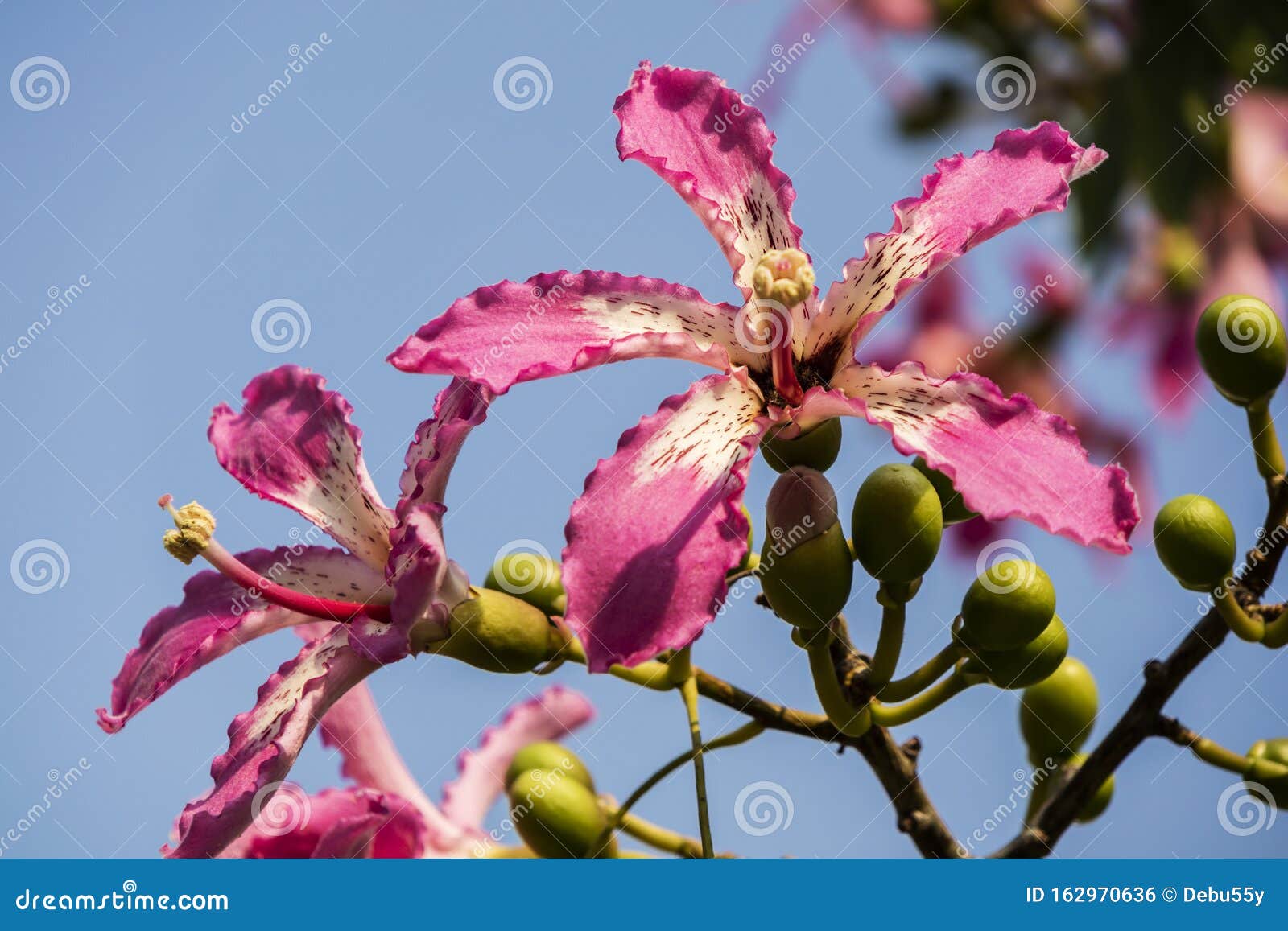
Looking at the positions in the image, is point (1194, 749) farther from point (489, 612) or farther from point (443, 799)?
point (443, 799)

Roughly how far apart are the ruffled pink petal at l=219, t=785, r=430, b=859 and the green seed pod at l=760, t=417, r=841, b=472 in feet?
2.71

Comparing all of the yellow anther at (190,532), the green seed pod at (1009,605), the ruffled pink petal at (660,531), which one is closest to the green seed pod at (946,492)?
the green seed pod at (1009,605)

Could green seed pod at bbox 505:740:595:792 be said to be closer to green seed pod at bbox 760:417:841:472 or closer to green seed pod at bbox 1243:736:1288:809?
green seed pod at bbox 760:417:841:472

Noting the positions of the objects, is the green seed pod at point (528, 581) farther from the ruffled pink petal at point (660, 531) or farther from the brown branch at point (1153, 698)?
the brown branch at point (1153, 698)

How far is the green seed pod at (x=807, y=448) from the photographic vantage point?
Answer: 172cm

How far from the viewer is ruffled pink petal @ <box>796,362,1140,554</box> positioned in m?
1.48

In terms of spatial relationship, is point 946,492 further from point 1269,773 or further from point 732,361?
point 1269,773

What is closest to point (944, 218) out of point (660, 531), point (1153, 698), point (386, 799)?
point (660, 531)

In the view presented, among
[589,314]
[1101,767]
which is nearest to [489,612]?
[589,314]

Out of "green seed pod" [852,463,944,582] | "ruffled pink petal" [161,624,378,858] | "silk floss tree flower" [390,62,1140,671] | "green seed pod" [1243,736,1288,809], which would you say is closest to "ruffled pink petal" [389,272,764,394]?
"silk floss tree flower" [390,62,1140,671]

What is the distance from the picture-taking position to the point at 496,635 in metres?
1.85

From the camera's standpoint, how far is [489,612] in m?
1.85

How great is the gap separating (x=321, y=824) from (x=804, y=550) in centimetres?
97

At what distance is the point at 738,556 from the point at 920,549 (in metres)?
0.34
